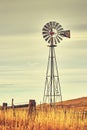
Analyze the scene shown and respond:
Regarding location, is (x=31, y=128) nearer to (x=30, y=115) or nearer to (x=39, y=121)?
(x=39, y=121)

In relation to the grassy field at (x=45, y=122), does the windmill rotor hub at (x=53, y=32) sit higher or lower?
higher

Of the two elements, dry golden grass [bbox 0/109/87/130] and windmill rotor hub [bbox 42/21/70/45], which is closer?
dry golden grass [bbox 0/109/87/130]

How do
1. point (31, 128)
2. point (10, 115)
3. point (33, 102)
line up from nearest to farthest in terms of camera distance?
point (31, 128), point (10, 115), point (33, 102)

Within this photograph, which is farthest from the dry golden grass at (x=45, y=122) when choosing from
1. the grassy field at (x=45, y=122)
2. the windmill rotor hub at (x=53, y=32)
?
the windmill rotor hub at (x=53, y=32)

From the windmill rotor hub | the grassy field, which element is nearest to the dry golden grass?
the grassy field

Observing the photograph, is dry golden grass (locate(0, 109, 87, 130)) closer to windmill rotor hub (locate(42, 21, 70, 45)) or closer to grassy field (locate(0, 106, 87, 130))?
grassy field (locate(0, 106, 87, 130))

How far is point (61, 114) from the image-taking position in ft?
77.2

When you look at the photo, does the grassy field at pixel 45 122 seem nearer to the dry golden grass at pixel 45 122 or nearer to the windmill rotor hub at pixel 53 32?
the dry golden grass at pixel 45 122

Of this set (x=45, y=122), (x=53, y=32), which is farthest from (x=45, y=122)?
(x=53, y=32)

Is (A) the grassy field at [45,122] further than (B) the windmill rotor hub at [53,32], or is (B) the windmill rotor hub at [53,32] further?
(B) the windmill rotor hub at [53,32]

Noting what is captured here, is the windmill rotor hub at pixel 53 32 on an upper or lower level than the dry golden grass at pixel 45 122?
upper

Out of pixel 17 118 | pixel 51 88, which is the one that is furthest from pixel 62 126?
pixel 51 88

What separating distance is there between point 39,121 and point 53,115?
116 centimetres

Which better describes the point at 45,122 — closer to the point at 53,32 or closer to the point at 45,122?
the point at 45,122
